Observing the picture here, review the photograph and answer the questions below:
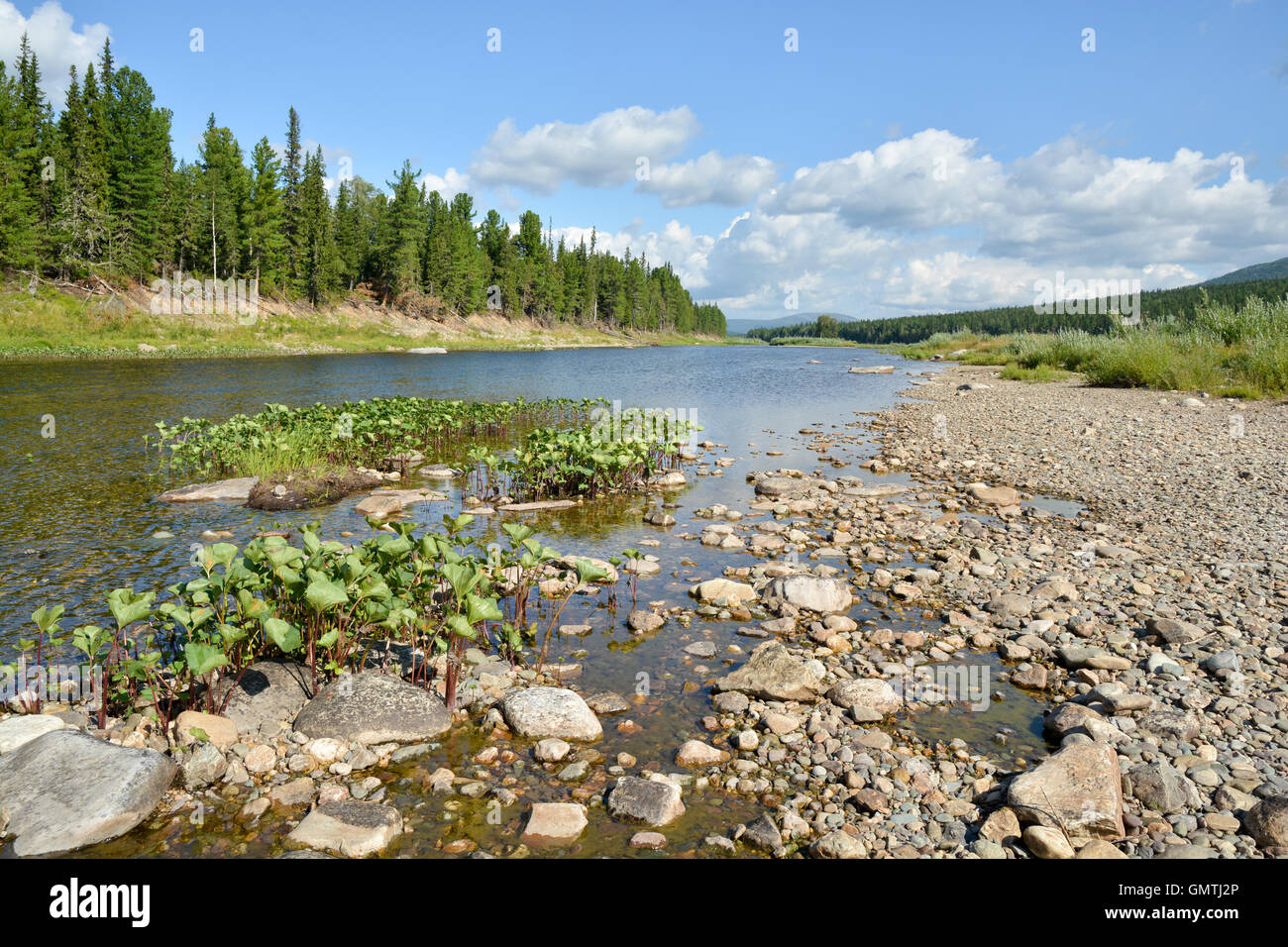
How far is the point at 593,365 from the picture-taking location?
63688 millimetres

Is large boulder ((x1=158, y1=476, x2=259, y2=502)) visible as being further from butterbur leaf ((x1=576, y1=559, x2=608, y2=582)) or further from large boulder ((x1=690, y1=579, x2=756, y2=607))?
large boulder ((x1=690, y1=579, x2=756, y2=607))

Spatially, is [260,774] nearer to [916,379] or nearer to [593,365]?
[916,379]

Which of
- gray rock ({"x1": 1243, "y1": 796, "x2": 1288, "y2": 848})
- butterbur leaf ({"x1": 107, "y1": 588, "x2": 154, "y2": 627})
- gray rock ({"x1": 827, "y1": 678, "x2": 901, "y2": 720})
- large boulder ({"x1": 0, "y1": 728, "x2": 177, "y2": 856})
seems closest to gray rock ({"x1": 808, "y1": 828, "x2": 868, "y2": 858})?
gray rock ({"x1": 827, "y1": 678, "x2": 901, "y2": 720})

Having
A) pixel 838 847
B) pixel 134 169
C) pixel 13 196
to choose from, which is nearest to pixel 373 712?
pixel 838 847

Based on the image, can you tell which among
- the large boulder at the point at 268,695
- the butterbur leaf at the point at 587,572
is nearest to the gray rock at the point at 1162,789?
the butterbur leaf at the point at 587,572

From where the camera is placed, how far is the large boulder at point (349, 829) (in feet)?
14.4

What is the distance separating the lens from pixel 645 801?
4828 mm

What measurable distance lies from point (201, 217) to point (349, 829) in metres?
79.4

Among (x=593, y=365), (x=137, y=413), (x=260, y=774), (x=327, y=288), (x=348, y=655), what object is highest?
(x=327, y=288)

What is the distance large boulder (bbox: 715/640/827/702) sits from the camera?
638 centimetres
